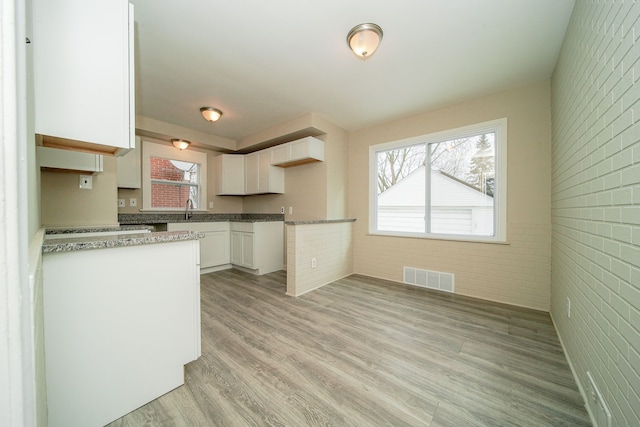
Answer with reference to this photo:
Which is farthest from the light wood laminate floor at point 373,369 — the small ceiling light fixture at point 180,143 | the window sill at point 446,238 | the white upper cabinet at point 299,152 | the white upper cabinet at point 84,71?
the small ceiling light fixture at point 180,143

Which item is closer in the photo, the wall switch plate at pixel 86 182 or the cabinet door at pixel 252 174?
the wall switch plate at pixel 86 182

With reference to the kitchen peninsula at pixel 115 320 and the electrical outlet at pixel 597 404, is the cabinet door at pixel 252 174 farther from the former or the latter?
the electrical outlet at pixel 597 404

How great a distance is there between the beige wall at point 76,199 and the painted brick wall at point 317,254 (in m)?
1.89

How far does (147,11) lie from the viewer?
5.56 ft

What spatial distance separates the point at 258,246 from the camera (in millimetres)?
3828

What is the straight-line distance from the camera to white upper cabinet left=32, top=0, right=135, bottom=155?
3.39 ft

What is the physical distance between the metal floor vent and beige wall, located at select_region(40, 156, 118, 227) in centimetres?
366

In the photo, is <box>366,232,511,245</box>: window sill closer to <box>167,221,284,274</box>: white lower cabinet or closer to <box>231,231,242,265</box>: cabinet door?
<box>167,221,284,274</box>: white lower cabinet

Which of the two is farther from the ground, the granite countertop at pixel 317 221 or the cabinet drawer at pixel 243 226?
the granite countertop at pixel 317 221

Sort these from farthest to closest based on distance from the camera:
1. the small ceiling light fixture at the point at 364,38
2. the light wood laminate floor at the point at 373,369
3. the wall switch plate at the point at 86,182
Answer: the wall switch plate at the point at 86,182 < the small ceiling light fixture at the point at 364,38 < the light wood laminate floor at the point at 373,369

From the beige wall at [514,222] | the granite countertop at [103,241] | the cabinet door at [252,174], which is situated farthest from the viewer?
the cabinet door at [252,174]

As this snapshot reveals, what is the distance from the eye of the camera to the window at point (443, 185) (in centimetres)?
282

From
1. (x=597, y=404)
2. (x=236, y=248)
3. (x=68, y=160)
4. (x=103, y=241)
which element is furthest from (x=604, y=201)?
(x=236, y=248)

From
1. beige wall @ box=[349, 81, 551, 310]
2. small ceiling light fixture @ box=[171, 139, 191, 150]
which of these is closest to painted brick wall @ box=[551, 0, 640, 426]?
beige wall @ box=[349, 81, 551, 310]
